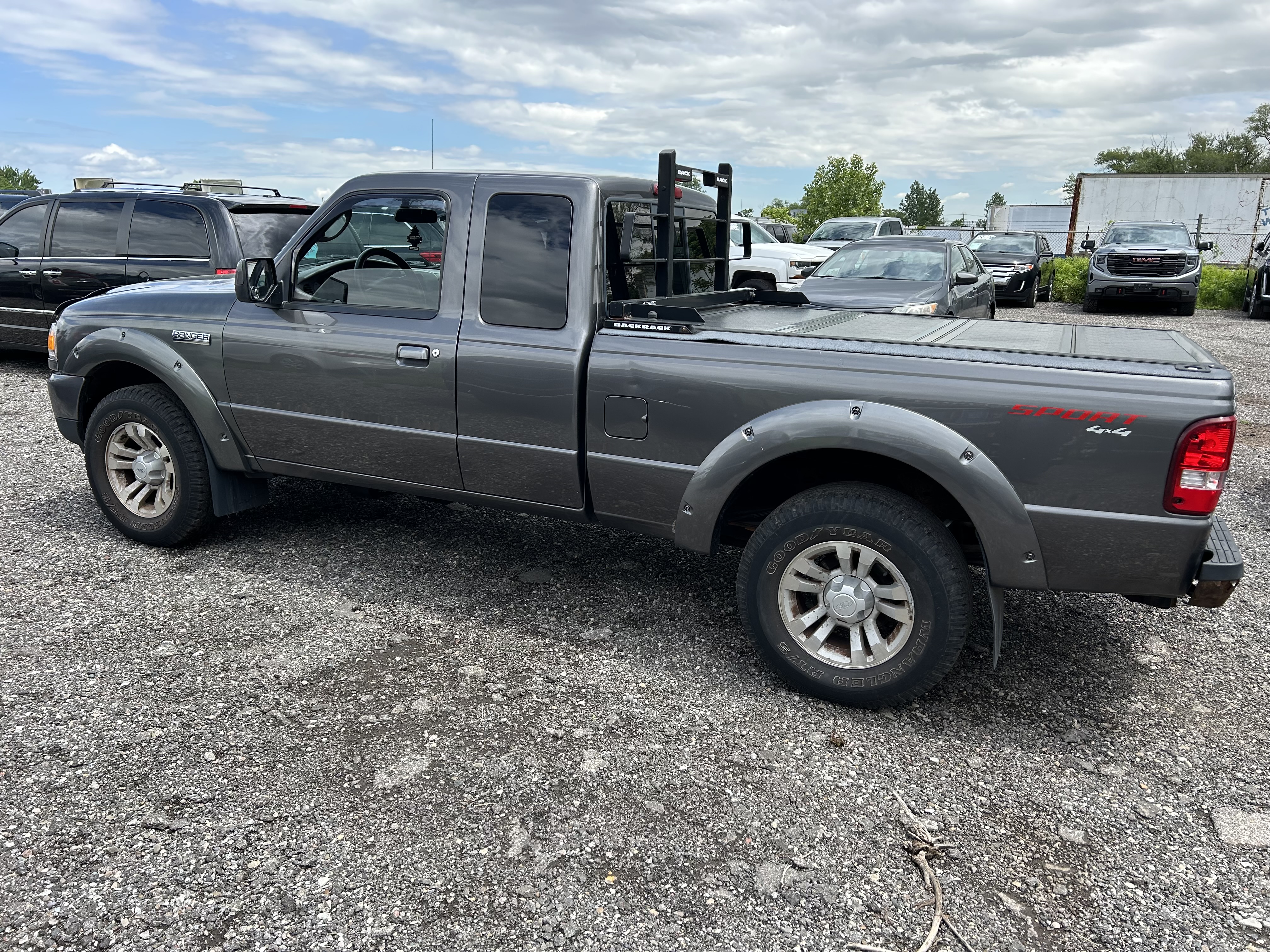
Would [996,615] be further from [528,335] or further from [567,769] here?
[528,335]

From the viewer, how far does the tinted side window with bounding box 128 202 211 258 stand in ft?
27.5

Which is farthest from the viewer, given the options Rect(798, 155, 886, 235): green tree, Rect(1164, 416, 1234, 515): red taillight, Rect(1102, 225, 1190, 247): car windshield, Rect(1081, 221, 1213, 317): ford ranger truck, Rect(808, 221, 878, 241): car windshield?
Rect(798, 155, 886, 235): green tree

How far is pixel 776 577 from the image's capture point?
348cm

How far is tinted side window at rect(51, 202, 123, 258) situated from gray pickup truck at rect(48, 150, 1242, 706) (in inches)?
174

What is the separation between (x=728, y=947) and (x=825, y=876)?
0.40 meters

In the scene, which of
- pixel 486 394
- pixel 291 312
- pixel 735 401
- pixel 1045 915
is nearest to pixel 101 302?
pixel 291 312

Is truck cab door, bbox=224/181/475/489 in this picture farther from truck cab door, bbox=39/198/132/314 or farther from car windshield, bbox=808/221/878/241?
car windshield, bbox=808/221/878/241

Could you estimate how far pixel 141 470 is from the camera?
16.0 feet

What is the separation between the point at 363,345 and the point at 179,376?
3.79 ft

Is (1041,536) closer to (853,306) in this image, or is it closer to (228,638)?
(228,638)

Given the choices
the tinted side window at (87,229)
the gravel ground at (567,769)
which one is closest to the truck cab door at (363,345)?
the gravel ground at (567,769)

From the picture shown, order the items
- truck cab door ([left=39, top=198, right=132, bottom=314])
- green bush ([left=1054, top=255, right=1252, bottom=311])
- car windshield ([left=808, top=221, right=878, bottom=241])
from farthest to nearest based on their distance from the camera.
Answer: green bush ([left=1054, top=255, right=1252, bottom=311]), car windshield ([left=808, top=221, right=878, bottom=241]), truck cab door ([left=39, top=198, right=132, bottom=314])

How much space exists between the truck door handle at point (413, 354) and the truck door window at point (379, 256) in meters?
0.18

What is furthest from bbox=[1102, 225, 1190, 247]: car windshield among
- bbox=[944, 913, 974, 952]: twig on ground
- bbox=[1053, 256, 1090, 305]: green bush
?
bbox=[944, 913, 974, 952]: twig on ground
